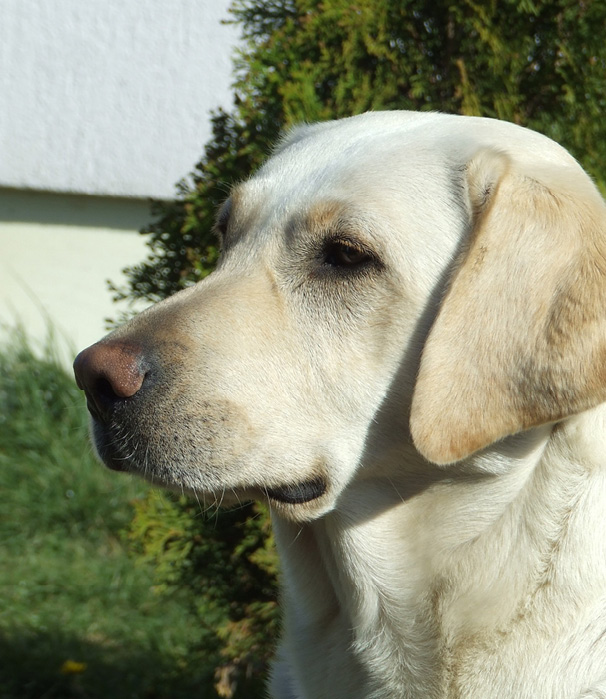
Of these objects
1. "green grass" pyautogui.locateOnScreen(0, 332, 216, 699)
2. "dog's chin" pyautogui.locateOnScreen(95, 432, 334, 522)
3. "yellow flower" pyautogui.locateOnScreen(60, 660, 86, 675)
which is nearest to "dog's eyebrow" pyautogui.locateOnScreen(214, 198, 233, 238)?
"dog's chin" pyautogui.locateOnScreen(95, 432, 334, 522)

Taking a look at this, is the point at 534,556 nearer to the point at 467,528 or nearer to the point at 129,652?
the point at 467,528

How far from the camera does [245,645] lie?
153 inches

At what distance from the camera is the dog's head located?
79.2 inches

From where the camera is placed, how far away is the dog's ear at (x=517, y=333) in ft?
6.44

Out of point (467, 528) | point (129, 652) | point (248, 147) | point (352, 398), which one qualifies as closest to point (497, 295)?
point (352, 398)

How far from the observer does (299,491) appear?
2238mm

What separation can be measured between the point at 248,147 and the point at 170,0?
381 cm

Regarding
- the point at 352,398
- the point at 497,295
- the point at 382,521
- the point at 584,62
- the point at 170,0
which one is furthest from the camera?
the point at 170,0

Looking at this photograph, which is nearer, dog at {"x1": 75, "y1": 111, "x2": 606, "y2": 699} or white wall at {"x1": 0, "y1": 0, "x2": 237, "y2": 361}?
dog at {"x1": 75, "y1": 111, "x2": 606, "y2": 699}

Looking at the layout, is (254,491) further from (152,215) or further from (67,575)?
(67,575)

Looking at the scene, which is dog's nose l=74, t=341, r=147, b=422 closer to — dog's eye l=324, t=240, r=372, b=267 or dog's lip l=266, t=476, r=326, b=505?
dog's lip l=266, t=476, r=326, b=505

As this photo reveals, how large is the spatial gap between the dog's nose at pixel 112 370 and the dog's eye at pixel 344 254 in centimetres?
57

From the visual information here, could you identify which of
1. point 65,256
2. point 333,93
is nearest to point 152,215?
point 333,93

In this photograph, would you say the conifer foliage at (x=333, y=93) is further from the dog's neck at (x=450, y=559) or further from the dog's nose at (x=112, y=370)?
the dog's nose at (x=112, y=370)
